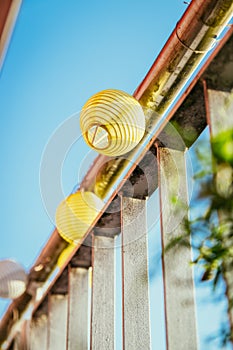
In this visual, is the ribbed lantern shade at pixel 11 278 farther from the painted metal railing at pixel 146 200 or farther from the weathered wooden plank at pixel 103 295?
the weathered wooden plank at pixel 103 295

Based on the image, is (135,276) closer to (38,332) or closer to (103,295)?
(103,295)

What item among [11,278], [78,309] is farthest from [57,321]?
[78,309]

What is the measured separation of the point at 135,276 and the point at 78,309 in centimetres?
100

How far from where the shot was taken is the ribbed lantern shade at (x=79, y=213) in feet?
11.3

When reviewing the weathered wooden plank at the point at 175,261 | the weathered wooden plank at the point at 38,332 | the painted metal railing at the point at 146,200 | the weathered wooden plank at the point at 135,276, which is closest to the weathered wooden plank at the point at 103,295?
the painted metal railing at the point at 146,200

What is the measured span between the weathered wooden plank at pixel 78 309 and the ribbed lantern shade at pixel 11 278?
23.3 inches

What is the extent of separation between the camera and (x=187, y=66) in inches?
110

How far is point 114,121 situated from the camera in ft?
8.80

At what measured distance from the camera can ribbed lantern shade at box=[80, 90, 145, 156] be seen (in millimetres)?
2686

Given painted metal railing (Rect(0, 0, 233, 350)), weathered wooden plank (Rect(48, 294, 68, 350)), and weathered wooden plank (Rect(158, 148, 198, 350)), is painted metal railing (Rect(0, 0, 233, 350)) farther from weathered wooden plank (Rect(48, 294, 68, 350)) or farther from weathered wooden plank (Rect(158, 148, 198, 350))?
weathered wooden plank (Rect(48, 294, 68, 350))

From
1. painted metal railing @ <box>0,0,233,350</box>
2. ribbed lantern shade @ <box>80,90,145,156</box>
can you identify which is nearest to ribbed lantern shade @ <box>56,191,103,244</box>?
painted metal railing @ <box>0,0,233,350</box>

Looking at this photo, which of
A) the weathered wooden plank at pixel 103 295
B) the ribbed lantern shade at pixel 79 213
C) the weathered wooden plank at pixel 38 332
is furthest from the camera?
the weathered wooden plank at pixel 38 332

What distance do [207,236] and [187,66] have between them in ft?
5.06

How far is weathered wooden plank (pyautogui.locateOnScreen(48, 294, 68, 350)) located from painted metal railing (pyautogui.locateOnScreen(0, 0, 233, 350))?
28 cm
